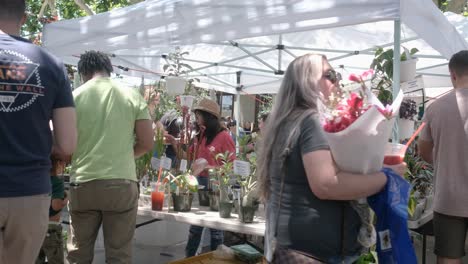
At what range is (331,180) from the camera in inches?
59.6

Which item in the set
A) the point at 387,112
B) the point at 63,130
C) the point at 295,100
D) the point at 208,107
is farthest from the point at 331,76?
the point at 208,107

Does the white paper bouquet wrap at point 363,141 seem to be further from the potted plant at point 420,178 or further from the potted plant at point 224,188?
the potted plant at point 420,178

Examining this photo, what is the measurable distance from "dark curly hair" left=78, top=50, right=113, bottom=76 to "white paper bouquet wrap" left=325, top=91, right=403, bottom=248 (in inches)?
71.5

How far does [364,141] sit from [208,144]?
263 cm

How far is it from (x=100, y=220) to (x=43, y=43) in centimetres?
196

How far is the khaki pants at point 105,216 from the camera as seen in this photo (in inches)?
111

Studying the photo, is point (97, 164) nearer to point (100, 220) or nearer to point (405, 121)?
point (100, 220)

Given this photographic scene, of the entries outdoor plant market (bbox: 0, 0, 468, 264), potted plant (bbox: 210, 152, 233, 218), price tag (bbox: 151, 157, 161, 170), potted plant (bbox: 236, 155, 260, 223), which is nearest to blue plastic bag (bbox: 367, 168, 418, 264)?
outdoor plant market (bbox: 0, 0, 468, 264)

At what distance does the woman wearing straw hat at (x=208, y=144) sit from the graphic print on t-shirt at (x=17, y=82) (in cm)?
207

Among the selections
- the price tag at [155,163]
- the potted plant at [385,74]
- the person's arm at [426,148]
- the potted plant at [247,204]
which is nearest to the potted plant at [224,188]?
the potted plant at [247,204]

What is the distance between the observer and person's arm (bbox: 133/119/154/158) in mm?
2965

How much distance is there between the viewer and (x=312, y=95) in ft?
5.43

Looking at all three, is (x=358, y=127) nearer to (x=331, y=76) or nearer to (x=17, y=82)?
(x=331, y=76)

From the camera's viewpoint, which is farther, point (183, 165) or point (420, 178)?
point (420, 178)
